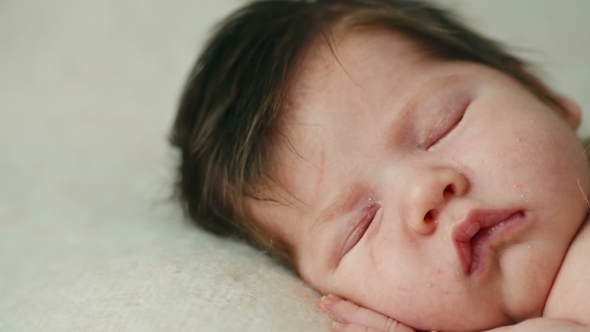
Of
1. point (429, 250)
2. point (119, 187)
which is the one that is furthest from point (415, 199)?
point (119, 187)

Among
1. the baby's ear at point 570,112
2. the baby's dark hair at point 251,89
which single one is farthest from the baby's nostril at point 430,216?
the baby's ear at point 570,112

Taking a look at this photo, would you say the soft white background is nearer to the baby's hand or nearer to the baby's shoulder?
the baby's hand

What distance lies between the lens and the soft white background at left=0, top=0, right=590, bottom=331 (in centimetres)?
72

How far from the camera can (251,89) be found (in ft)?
2.98

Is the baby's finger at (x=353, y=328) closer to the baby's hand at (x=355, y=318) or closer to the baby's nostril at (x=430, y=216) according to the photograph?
the baby's hand at (x=355, y=318)

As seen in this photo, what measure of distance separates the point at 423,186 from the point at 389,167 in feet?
0.24

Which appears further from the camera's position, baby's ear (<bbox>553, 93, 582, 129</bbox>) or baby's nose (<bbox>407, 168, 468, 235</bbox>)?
baby's ear (<bbox>553, 93, 582, 129</bbox>)

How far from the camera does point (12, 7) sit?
1765 millimetres

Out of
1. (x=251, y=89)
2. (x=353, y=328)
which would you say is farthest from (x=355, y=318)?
(x=251, y=89)

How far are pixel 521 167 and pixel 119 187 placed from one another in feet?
2.83

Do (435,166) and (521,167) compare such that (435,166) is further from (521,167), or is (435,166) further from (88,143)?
(88,143)

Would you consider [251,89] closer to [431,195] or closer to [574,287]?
[431,195]

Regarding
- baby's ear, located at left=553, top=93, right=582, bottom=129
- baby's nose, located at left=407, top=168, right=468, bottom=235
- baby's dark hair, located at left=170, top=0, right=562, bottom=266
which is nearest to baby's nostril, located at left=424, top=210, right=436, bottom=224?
baby's nose, located at left=407, top=168, right=468, bottom=235

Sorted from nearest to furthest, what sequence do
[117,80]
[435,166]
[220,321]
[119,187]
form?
1. [220,321]
2. [435,166]
3. [119,187]
4. [117,80]
